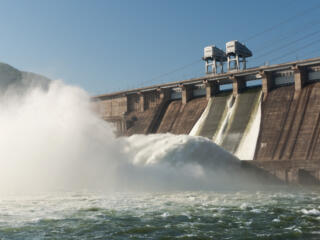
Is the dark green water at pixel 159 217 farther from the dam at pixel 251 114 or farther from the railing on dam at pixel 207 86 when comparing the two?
the railing on dam at pixel 207 86

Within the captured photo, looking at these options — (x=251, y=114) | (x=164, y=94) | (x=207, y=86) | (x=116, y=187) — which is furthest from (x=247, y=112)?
(x=116, y=187)

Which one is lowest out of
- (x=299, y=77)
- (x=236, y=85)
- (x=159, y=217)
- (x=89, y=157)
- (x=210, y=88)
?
(x=159, y=217)

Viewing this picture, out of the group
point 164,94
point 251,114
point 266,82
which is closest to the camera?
point 251,114

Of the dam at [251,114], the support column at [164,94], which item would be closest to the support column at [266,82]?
the dam at [251,114]

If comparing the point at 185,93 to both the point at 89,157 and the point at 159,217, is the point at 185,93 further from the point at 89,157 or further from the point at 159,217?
the point at 159,217

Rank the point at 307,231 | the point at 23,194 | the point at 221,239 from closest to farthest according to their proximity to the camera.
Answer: the point at 221,239
the point at 307,231
the point at 23,194

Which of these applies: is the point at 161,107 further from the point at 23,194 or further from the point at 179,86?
the point at 23,194

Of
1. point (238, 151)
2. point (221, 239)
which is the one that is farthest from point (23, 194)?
point (238, 151)
